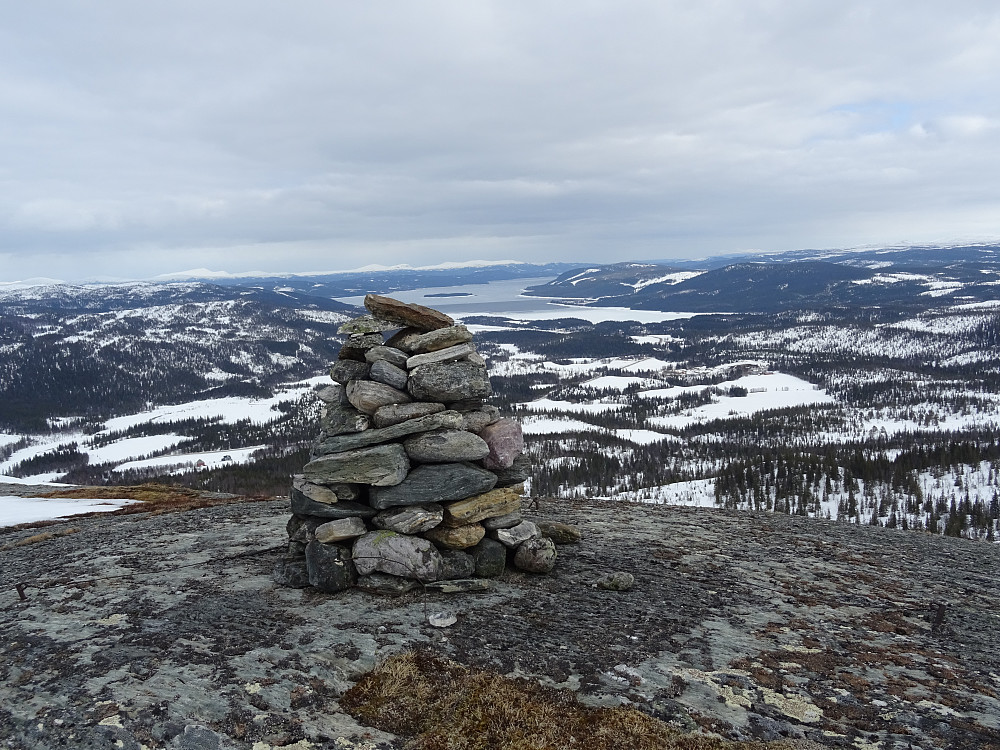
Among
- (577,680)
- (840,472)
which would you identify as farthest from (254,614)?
(840,472)

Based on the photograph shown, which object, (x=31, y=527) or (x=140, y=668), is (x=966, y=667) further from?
(x=31, y=527)

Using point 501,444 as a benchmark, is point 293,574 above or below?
below

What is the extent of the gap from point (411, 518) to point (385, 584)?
2.17 m

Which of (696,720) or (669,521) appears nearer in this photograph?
(696,720)

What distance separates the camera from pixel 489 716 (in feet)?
37.0

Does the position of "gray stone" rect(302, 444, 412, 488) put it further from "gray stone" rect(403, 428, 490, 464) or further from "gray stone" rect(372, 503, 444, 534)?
"gray stone" rect(372, 503, 444, 534)

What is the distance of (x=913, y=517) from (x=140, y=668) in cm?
10430

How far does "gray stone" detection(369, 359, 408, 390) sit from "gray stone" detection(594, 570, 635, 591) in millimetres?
9646

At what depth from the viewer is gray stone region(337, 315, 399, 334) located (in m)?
20.8

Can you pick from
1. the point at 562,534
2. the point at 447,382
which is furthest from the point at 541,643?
the point at 562,534

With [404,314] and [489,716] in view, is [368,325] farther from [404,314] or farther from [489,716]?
[489,716]

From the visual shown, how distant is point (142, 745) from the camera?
980cm

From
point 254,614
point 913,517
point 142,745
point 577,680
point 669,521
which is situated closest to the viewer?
point 142,745

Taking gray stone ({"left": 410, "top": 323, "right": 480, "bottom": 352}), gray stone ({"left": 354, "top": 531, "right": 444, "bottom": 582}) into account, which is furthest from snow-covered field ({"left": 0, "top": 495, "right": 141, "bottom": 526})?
gray stone ({"left": 410, "top": 323, "right": 480, "bottom": 352})
